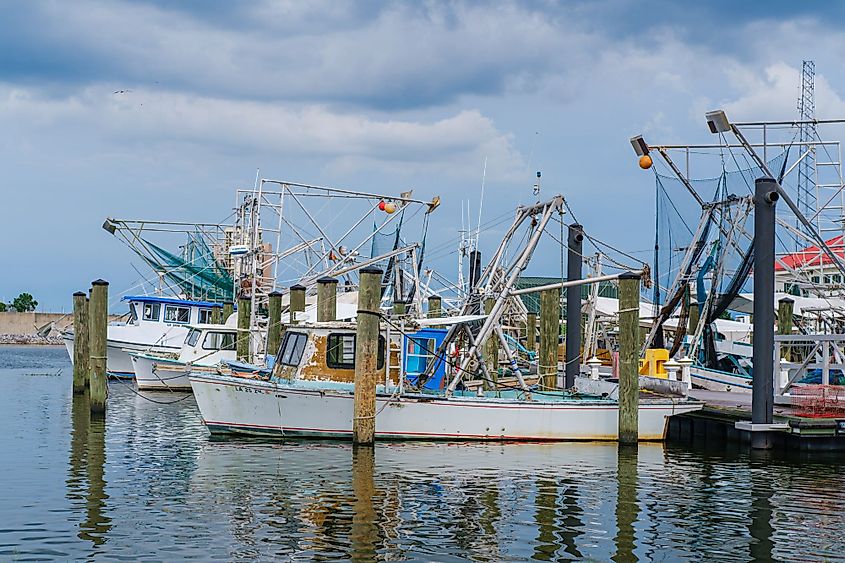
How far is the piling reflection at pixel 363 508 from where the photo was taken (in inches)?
497

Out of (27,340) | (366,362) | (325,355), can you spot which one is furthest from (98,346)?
(27,340)

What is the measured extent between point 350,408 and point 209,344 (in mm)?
14687

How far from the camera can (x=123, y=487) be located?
53.8 ft

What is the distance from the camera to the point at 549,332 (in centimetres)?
2753

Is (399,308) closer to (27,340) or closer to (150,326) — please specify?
(150,326)

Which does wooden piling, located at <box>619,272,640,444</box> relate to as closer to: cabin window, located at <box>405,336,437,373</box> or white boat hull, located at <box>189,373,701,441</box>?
white boat hull, located at <box>189,373,701,441</box>

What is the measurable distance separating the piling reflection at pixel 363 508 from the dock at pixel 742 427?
733 cm

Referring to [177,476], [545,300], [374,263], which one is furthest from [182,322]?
[177,476]

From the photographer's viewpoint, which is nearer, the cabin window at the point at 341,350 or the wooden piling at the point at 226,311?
the cabin window at the point at 341,350

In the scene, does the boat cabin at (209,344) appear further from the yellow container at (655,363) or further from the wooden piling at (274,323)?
the yellow container at (655,363)

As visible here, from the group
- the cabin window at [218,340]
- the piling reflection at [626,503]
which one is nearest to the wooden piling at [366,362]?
the piling reflection at [626,503]

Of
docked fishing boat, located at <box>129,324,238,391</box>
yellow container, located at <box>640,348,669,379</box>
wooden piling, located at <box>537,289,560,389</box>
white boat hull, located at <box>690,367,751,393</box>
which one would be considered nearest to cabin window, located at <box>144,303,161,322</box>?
docked fishing boat, located at <box>129,324,238,391</box>

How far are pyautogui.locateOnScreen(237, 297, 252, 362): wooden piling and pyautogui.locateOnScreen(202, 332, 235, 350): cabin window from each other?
1.31 meters

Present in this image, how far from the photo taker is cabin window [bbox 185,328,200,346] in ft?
115
